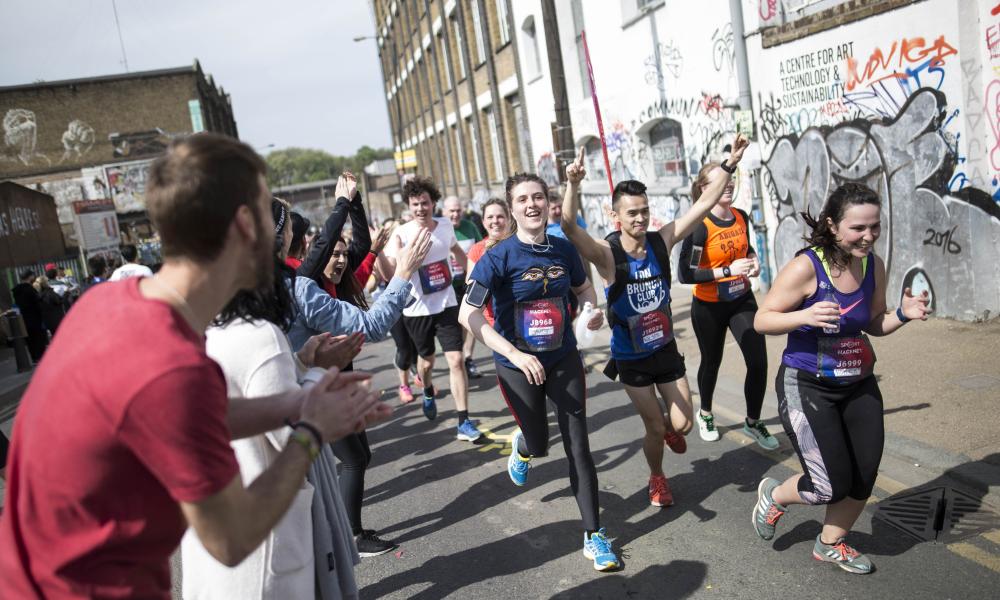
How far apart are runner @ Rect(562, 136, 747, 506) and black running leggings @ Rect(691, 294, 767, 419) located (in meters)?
0.95

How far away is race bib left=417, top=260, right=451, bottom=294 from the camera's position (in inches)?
267

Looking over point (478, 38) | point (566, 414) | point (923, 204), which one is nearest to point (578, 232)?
point (566, 414)

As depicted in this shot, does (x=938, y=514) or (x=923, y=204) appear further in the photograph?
(x=923, y=204)

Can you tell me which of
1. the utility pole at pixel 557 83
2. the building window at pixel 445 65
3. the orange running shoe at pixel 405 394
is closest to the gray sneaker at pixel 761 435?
the orange running shoe at pixel 405 394

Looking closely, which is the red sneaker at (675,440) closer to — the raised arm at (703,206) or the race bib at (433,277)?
the raised arm at (703,206)

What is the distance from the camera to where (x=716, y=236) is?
539 cm

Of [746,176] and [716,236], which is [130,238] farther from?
[716,236]

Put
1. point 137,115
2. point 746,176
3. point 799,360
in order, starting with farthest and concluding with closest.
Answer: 1. point 137,115
2. point 746,176
3. point 799,360

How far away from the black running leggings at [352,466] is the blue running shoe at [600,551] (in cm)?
133

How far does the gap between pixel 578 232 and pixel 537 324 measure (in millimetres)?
647

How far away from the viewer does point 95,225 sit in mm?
25109

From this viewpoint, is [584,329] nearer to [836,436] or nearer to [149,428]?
[836,436]

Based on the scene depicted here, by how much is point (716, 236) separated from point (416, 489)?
2925mm

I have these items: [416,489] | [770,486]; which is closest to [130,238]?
[416,489]
